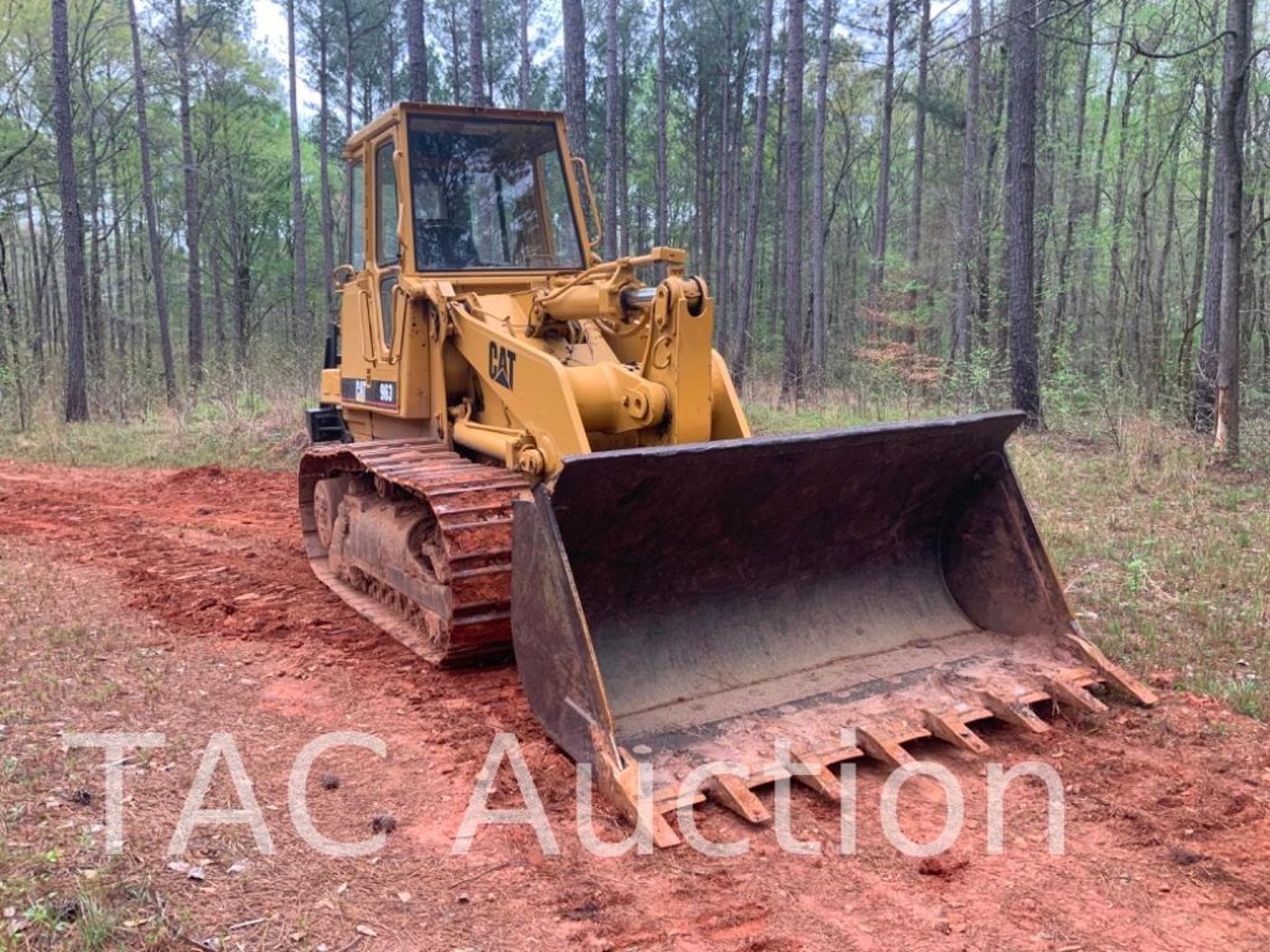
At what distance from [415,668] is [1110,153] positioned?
24.0 metres

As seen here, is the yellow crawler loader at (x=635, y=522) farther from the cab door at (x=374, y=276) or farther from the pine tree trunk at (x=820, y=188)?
the pine tree trunk at (x=820, y=188)

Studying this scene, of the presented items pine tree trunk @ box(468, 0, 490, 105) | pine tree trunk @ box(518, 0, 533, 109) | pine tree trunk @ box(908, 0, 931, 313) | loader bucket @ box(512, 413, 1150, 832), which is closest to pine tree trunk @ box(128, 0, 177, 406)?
pine tree trunk @ box(518, 0, 533, 109)

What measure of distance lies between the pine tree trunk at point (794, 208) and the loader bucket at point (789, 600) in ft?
35.4

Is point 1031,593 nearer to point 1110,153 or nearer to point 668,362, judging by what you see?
point 668,362

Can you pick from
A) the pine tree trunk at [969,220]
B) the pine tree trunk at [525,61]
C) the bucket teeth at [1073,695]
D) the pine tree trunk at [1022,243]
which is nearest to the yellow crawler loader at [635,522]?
the bucket teeth at [1073,695]

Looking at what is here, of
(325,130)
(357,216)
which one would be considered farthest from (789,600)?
(325,130)

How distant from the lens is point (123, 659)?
4.73 m

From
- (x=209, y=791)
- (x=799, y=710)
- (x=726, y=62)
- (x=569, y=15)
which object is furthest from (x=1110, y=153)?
(x=209, y=791)

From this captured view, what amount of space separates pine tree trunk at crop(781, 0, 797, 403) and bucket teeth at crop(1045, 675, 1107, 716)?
11.4 meters

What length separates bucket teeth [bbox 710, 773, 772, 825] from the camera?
330cm

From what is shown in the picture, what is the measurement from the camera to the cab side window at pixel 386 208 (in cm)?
602

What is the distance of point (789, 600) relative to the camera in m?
4.54

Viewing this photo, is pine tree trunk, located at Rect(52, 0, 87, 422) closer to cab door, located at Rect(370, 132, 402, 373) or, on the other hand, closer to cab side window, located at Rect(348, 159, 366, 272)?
cab side window, located at Rect(348, 159, 366, 272)

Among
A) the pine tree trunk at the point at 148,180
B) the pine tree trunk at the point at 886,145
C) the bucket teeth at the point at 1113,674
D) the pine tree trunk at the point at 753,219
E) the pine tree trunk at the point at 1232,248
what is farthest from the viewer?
the pine tree trunk at the point at 886,145
